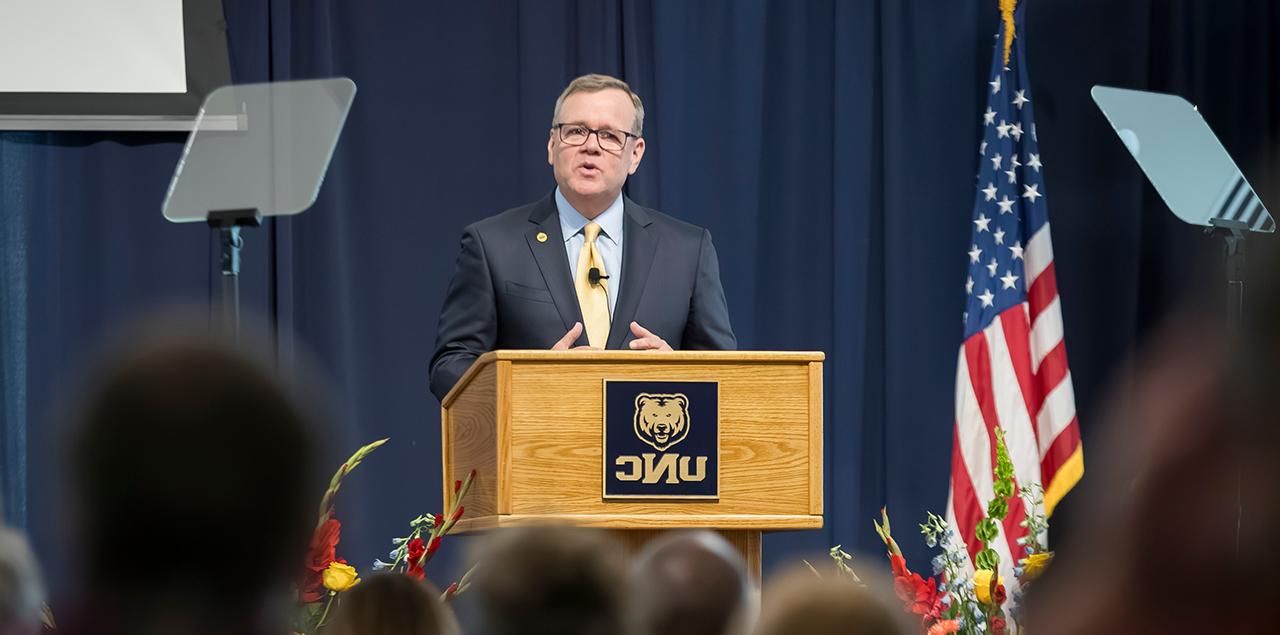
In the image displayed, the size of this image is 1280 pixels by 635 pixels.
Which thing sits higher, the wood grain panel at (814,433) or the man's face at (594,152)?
the man's face at (594,152)

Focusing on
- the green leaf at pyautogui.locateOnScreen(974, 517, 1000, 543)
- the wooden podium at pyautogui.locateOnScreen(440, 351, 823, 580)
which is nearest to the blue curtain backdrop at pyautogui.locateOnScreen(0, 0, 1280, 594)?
the wooden podium at pyautogui.locateOnScreen(440, 351, 823, 580)

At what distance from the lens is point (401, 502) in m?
5.62

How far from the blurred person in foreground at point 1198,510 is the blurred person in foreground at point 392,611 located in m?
0.15

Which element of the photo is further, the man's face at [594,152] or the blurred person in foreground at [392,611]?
the man's face at [594,152]

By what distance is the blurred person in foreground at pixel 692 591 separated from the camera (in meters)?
0.35

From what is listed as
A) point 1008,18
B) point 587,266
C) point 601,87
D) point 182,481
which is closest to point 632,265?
point 587,266

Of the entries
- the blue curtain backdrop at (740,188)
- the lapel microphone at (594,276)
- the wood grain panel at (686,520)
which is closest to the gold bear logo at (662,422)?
the wood grain panel at (686,520)

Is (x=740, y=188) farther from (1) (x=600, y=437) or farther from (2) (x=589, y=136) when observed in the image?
(1) (x=600, y=437)

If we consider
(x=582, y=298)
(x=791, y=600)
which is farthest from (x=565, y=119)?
(x=791, y=600)

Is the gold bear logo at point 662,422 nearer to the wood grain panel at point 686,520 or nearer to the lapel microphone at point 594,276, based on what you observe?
the wood grain panel at point 686,520

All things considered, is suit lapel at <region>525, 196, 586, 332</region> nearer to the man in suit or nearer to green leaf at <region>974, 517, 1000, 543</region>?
the man in suit

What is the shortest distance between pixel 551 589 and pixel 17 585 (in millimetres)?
107

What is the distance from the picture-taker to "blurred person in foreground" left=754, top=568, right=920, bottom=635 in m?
0.30

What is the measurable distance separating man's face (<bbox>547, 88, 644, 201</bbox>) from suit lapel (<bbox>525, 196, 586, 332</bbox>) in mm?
99
